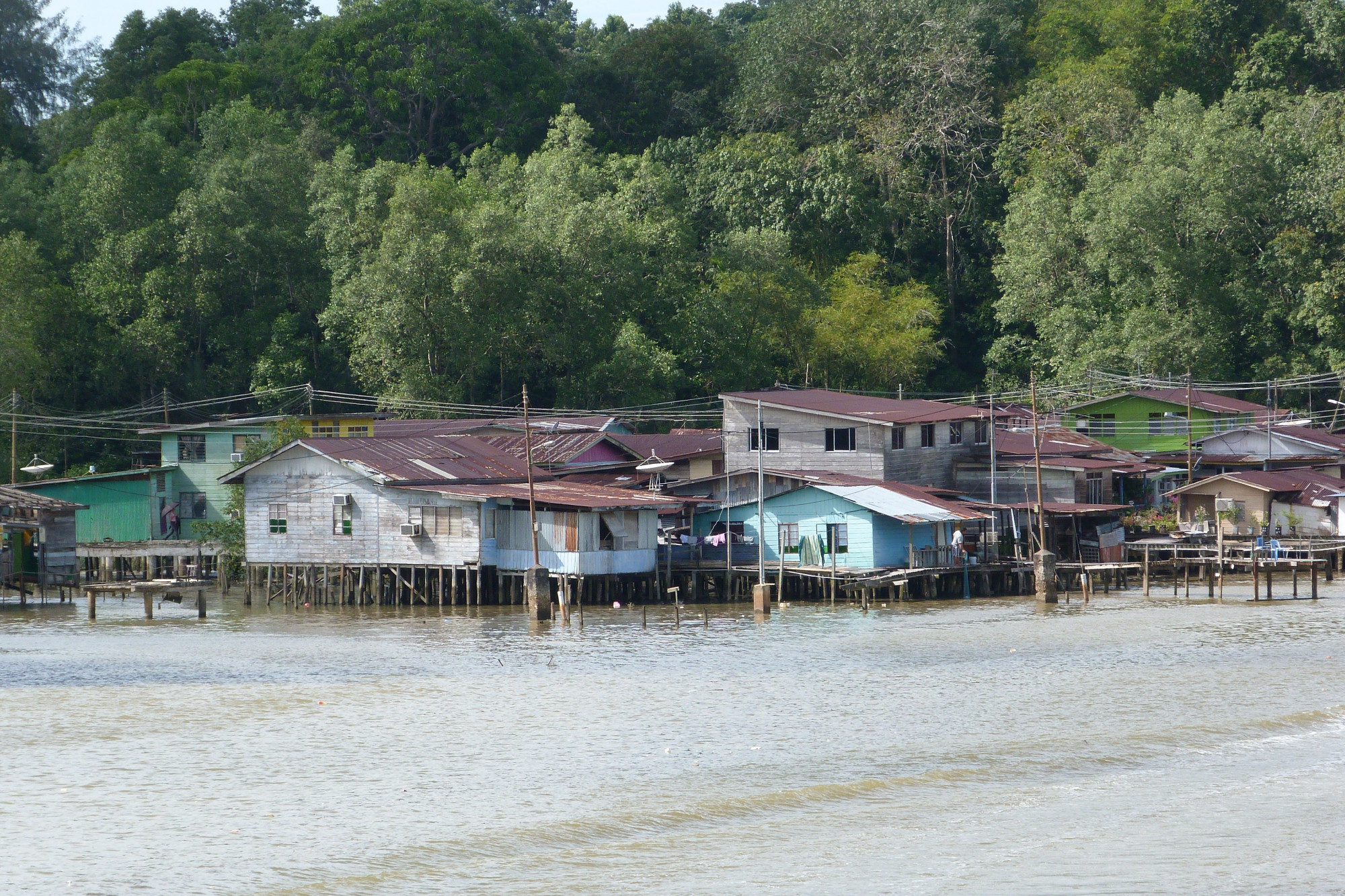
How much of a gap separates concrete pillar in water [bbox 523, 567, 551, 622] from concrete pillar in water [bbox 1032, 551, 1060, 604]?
588 inches

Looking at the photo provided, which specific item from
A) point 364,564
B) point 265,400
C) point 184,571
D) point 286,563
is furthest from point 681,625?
point 265,400

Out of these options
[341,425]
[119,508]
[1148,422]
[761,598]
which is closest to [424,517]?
[761,598]

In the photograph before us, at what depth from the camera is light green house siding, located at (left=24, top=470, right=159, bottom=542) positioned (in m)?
58.7

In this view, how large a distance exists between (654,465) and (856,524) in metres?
7.32

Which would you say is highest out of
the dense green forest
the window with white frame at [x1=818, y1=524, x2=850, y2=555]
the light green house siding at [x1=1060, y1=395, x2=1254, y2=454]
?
the dense green forest

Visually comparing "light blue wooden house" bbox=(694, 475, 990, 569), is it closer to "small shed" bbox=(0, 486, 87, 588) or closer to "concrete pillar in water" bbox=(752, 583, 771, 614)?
"concrete pillar in water" bbox=(752, 583, 771, 614)

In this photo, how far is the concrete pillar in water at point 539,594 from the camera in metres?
43.1

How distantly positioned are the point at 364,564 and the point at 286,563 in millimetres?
3054

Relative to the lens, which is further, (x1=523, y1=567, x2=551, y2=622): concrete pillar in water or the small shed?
the small shed

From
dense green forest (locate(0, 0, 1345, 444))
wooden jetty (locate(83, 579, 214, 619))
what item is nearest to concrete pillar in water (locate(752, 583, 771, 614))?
wooden jetty (locate(83, 579, 214, 619))

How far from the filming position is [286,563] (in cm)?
4984

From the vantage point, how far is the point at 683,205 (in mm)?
76250

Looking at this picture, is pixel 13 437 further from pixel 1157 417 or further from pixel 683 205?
pixel 1157 417

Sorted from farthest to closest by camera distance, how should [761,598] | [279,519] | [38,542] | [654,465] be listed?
[38,542] → [654,465] → [279,519] → [761,598]
